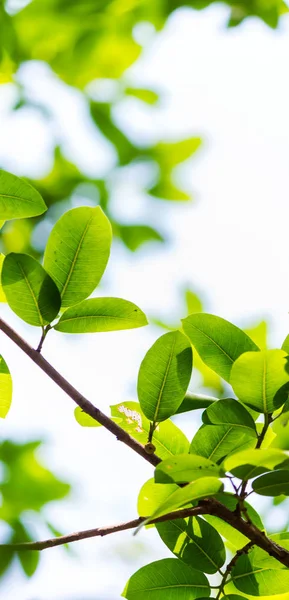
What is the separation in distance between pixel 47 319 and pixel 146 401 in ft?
0.40

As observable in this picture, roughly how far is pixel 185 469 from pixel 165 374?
0.41ft

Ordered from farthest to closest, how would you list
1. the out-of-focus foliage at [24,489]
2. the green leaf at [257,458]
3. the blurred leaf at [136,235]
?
the blurred leaf at [136,235], the out-of-focus foliage at [24,489], the green leaf at [257,458]

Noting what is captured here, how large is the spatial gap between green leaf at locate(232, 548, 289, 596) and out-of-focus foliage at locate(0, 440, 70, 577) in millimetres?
453

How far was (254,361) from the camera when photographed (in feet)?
1.57

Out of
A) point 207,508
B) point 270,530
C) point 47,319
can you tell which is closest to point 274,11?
point 270,530

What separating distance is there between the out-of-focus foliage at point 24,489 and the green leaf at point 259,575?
453 mm

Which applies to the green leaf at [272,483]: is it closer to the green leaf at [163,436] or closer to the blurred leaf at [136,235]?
the green leaf at [163,436]

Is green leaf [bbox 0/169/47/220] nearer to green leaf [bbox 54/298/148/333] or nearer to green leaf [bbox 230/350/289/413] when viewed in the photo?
green leaf [bbox 54/298/148/333]

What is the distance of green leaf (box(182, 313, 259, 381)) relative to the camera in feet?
1.78

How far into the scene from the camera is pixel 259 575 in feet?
1.81

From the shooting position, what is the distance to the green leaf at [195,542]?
545mm

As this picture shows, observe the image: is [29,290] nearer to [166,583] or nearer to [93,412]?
[93,412]

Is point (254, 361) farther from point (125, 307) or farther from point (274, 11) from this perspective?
point (274, 11)

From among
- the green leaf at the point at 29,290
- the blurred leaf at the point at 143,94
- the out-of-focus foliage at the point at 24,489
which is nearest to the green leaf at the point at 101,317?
Answer: the green leaf at the point at 29,290
